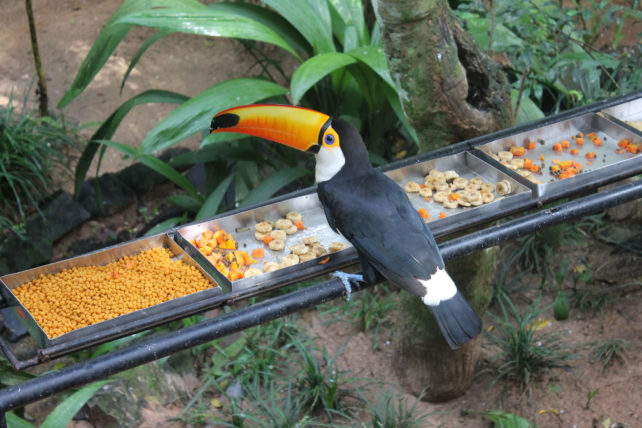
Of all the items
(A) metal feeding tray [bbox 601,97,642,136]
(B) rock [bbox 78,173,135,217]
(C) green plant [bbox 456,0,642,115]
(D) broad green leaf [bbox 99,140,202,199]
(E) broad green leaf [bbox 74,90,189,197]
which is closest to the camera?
(A) metal feeding tray [bbox 601,97,642,136]

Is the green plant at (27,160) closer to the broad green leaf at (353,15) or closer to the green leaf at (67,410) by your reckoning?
the green leaf at (67,410)

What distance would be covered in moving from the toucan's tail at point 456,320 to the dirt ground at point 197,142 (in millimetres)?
1198

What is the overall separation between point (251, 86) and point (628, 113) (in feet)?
5.33

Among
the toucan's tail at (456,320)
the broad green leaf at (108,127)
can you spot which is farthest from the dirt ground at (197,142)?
the toucan's tail at (456,320)

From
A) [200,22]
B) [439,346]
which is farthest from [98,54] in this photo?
[439,346]

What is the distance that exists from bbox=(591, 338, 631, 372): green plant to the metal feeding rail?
976 millimetres

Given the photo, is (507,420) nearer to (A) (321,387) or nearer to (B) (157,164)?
(A) (321,387)

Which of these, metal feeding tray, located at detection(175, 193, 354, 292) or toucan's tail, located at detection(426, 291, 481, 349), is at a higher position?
metal feeding tray, located at detection(175, 193, 354, 292)

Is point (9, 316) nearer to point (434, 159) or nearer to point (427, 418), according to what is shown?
point (427, 418)

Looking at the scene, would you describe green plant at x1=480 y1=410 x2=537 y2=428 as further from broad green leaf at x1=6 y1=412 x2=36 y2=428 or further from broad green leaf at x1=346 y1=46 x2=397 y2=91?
broad green leaf at x1=6 y1=412 x2=36 y2=428

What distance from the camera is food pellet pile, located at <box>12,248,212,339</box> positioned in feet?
6.17

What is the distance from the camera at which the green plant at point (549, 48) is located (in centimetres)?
288

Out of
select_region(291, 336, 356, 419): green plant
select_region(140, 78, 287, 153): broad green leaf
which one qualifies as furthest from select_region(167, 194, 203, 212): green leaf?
select_region(291, 336, 356, 419): green plant

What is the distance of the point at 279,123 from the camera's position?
211 centimetres
